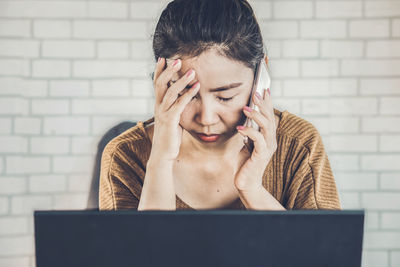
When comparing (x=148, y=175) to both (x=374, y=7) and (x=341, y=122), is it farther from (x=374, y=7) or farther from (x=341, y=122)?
(x=374, y=7)

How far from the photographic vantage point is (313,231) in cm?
52

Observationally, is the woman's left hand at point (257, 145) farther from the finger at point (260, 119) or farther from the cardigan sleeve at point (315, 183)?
the cardigan sleeve at point (315, 183)

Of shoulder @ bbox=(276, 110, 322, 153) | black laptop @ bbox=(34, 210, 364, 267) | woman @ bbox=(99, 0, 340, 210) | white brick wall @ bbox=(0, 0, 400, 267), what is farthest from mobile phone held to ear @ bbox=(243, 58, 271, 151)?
white brick wall @ bbox=(0, 0, 400, 267)

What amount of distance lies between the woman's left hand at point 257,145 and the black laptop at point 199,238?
59 cm

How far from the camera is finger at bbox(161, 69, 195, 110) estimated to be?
106cm

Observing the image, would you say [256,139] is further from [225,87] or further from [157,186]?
[157,186]

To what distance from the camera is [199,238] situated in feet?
1.71

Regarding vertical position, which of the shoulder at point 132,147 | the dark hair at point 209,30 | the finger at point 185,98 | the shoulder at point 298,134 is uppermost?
the dark hair at point 209,30

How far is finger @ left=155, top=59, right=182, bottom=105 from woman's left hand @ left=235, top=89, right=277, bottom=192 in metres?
0.23

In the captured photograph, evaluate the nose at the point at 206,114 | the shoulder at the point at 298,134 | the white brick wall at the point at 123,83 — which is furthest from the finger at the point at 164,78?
the white brick wall at the point at 123,83

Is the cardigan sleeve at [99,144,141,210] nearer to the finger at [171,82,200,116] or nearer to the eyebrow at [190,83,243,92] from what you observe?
the finger at [171,82,200,116]

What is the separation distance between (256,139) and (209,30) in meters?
0.33

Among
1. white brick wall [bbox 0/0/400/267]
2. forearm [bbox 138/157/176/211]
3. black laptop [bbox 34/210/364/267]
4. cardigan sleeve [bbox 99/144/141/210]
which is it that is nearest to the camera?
black laptop [bbox 34/210/364/267]

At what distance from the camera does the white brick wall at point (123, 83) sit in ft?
6.93
